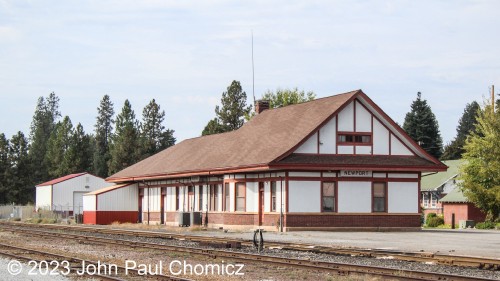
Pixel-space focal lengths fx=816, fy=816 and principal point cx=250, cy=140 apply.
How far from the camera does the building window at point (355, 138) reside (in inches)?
1585

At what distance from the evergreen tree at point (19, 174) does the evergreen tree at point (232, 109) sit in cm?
2657

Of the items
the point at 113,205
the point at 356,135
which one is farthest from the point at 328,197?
the point at 113,205

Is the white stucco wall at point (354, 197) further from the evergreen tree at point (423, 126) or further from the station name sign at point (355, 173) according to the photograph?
the evergreen tree at point (423, 126)

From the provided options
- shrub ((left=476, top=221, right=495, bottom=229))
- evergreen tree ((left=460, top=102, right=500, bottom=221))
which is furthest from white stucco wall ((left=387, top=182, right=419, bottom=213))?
evergreen tree ((left=460, top=102, right=500, bottom=221))

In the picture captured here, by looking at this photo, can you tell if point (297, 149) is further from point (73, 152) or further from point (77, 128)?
point (77, 128)

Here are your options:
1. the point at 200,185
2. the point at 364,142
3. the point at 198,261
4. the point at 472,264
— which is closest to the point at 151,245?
the point at 198,261

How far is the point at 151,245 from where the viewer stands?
2695 centimetres

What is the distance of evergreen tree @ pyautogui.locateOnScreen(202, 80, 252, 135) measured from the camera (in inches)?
3578

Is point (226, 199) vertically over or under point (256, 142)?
under

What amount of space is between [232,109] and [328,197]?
52437 mm

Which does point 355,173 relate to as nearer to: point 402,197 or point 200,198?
point 402,197

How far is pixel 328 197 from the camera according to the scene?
39.4 m

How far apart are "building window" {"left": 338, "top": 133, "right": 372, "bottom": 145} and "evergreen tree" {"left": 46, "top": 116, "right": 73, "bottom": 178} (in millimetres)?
70165

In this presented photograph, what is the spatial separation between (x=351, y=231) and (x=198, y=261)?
1915 centimetres
